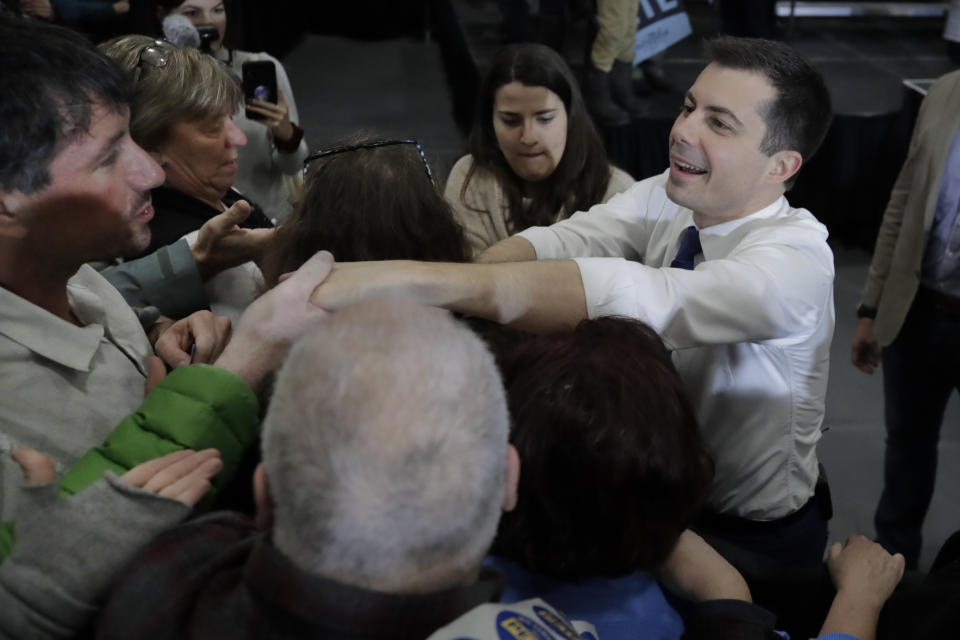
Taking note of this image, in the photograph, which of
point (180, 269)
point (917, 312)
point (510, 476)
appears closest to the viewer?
point (510, 476)

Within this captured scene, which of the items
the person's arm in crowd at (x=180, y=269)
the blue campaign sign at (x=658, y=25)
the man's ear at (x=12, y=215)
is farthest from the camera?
the blue campaign sign at (x=658, y=25)

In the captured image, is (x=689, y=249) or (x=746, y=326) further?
(x=689, y=249)

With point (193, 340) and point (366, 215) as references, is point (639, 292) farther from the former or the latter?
point (193, 340)

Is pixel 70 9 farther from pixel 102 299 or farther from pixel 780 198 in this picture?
pixel 780 198

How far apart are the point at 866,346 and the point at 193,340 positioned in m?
1.85

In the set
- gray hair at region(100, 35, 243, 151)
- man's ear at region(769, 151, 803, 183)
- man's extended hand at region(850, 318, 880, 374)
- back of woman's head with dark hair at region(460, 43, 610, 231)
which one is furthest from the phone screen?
man's extended hand at region(850, 318, 880, 374)

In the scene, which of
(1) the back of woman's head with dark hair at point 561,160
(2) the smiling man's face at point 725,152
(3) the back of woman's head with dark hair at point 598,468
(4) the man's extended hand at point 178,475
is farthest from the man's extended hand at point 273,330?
(1) the back of woman's head with dark hair at point 561,160

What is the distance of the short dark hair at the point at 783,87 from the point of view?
4.50 ft

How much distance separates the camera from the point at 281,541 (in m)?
0.67

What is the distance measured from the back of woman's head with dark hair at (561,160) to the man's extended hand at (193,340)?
1.19 metres

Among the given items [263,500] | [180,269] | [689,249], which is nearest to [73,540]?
[263,500]

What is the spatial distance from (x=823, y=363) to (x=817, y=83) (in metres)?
0.47

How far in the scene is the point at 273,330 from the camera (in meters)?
1.00

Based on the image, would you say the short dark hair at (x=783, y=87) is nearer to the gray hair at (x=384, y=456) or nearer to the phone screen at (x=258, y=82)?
the gray hair at (x=384, y=456)
